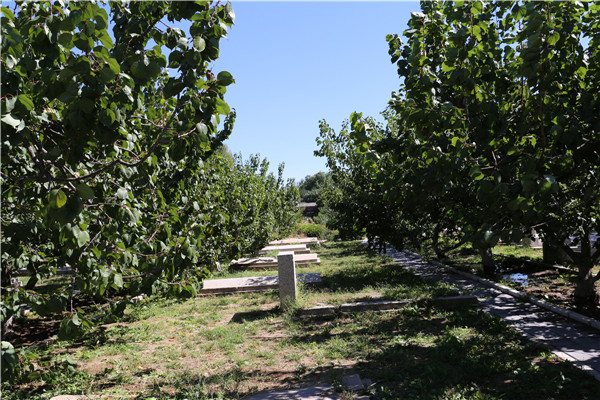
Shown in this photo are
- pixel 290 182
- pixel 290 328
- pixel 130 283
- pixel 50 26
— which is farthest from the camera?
pixel 290 182

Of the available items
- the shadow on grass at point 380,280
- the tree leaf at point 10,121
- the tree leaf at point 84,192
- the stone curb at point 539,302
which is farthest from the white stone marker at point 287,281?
the tree leaf at point 10,121

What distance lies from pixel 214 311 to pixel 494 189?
686 centimetres

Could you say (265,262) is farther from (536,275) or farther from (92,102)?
(92,102)

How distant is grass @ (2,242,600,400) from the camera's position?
4.36 m

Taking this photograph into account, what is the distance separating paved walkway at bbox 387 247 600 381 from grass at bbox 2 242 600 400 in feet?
0.88

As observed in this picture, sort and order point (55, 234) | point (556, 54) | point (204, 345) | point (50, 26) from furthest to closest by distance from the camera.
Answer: point (204, 345), point (556, 54), point (55, 234), point (50, 26)

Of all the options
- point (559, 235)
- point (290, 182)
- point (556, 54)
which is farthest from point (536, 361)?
point (290, 182)

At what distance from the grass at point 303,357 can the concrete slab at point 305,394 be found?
0.21 m

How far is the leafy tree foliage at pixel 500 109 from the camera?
153 inches

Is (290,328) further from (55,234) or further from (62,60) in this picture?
(62,60)

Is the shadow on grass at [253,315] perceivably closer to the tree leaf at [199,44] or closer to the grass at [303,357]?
the grass at [303,357]

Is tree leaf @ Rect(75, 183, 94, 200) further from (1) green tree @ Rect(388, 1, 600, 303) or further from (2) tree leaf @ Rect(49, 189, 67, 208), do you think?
(1) green tree @ Rect(388, 1, 600, 303)

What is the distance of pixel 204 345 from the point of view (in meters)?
6.46

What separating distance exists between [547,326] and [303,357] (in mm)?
4044
